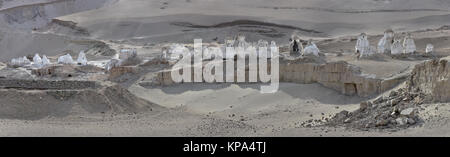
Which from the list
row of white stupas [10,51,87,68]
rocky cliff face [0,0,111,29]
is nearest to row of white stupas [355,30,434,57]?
row of white stupas [10,51,87,68]

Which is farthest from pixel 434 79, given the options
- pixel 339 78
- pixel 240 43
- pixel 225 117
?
pixel 240 43

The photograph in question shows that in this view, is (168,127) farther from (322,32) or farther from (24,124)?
(322,32)

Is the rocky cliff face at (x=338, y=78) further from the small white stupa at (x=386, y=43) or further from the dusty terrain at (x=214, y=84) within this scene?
the small white stupa at (x=386, y=43)

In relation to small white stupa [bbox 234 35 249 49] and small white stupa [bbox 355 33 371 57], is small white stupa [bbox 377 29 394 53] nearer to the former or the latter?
small white stupa [bbox 355 33 371 57]

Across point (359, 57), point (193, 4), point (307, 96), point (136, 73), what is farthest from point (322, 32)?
point (307, 96)

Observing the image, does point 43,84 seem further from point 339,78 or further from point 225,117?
point 339,78
